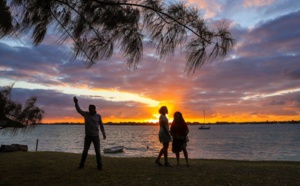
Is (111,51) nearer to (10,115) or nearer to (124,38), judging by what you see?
(124,38)

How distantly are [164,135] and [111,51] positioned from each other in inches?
199

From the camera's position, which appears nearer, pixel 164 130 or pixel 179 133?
pixel 164 130

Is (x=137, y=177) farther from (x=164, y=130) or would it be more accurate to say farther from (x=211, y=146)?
(x=211, y=146)

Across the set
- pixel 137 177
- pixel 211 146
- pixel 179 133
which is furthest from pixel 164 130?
pixel 211 146

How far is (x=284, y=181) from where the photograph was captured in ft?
26.2

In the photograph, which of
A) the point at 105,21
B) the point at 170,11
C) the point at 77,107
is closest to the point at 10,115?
the point at 77,107

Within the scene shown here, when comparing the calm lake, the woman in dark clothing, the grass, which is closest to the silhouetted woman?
the woman in dark clothing

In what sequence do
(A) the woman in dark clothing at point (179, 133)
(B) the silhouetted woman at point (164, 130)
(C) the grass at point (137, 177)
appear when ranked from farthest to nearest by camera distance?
(A) the woman in dark clothing at point (179, 133) → (B) the silhouetted woman at point (164, 130) → (C) the grass at point (137, 177)

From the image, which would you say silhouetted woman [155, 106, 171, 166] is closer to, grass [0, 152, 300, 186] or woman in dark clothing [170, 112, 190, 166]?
woman in dark clothing [170, 112, 190, 166]

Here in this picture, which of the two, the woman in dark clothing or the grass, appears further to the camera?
the woman in dark clothing

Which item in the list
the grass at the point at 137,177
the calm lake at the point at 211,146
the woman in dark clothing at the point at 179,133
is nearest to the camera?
the grass at the point at 137,177

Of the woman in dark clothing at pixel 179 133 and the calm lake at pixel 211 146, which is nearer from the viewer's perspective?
the woman in dark clothing at pixel 179 133

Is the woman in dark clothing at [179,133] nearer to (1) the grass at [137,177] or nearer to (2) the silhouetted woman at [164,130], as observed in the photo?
(2) the silhouetted woman at [164,130]

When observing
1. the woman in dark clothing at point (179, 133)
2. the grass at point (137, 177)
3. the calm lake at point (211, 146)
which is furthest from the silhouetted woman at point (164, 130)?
the calm lake at point (211, 146)
